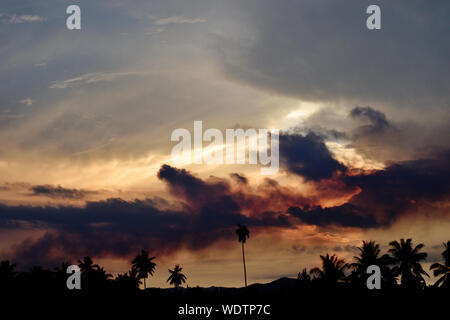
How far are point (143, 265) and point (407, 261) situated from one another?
68.4m

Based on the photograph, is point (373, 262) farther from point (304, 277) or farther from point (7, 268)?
point (7, 268)

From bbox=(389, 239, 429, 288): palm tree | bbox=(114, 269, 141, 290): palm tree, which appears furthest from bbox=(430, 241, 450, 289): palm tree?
bbox=(114, 269, 141, 290): palm tree

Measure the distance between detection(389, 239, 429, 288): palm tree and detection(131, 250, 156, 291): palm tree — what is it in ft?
215

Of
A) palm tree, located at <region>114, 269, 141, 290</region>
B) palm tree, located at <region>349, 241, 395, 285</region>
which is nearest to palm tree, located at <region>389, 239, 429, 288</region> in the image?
palm tree, located at <region>349, 241, 395, 285</region>

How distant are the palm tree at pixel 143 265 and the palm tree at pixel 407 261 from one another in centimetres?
6548

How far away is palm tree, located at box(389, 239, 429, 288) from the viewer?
8188cm

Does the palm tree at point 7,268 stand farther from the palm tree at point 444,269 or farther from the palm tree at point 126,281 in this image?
the palm tree at point 444,269

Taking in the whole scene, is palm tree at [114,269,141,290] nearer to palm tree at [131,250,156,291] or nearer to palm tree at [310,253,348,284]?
palm tree at [131,250,156,291]

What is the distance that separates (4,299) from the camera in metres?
55.9

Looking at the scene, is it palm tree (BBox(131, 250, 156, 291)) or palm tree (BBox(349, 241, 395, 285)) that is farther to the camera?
palm tree (BBox(131, 250, 156, 291))

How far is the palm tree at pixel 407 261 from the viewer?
269 ft

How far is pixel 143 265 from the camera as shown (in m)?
125
